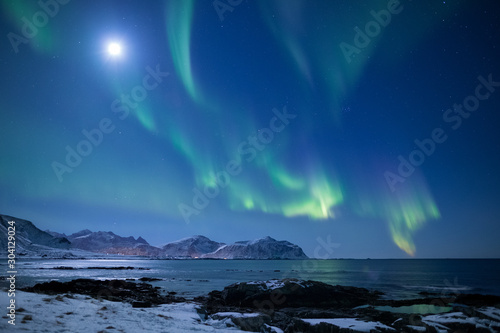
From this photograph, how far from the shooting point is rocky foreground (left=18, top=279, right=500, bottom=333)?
1634 cm

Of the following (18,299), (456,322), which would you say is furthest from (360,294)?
(18,299)

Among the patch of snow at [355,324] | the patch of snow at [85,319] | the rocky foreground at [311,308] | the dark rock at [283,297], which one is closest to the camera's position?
the patch of snow at [85,319]

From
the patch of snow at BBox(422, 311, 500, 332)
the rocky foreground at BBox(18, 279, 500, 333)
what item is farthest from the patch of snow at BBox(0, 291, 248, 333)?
the patch of snow at BBox(422, 311, 500, 332)

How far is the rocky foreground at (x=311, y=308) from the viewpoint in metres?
16.3

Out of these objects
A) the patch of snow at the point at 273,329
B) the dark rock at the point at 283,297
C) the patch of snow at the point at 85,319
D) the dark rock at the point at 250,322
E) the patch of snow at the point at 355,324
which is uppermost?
the patch of snow at the point at 85,319

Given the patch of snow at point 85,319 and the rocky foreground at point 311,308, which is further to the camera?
the rocky foreground at point 311,308

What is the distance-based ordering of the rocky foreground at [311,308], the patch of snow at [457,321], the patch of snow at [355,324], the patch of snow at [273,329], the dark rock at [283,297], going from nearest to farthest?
the patch of snow at [355,324], the patch of snow at [273,329], the rocky foreground at [311,308], the patch of snow at [457,321], the dark rock at [283,297]

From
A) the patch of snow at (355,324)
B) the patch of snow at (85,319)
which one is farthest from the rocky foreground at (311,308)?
the patch of snow at (85,319)

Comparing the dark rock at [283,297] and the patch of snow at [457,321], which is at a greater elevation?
the patch of snow at [457,321]

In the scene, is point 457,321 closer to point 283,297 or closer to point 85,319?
point 283,297

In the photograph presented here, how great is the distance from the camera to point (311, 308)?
90.7ft

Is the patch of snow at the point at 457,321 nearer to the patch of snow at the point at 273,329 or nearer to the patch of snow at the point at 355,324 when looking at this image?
the patch of snow at the point at 355,324

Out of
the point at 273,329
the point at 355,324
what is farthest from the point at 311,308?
the point at 273,329

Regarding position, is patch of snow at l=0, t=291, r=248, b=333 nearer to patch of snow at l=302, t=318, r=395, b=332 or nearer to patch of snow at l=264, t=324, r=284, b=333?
patch of snow at l=264, t=324, r=284, b=333
